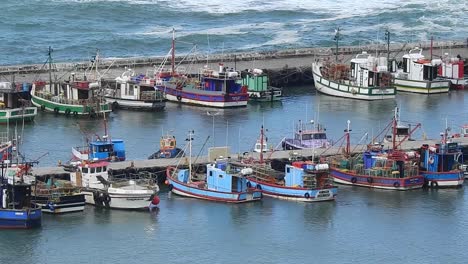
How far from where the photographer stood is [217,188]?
63969 mm

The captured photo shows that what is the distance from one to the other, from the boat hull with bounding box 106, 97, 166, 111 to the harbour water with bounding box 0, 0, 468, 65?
51.4 feet

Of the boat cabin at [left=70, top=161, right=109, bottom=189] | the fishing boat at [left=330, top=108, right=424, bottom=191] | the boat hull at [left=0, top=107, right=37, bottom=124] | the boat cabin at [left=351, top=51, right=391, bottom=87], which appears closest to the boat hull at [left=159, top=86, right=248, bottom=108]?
the boat cabin at [left=351, top=51, right=391, bottom=87]

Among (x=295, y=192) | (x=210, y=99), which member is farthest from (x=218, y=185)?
(x=210, y=99)

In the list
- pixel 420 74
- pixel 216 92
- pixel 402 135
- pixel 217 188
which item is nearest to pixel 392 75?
pixel 420 74

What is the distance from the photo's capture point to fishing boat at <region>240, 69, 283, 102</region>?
284 ft

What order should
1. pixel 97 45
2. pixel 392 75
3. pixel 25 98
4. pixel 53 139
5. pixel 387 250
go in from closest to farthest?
pixel 387 250, pixel 53 139, pixel 25 98, pixel 392 75, pixel 97 45

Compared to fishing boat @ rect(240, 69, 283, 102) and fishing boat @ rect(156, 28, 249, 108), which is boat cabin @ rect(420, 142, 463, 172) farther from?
fishing boat @ rect(240, 69, 283, 102)

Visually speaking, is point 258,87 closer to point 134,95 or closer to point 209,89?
point 209,89

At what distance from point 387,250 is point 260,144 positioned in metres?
11.0

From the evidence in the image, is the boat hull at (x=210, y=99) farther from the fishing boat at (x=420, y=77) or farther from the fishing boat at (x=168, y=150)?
the fishing boat at (x=168, y=150)

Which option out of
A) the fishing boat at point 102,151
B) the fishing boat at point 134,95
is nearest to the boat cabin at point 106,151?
the fishing boat at point 102,151

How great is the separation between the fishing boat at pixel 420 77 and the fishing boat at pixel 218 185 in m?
27.0

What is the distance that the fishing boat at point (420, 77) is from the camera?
89.6m

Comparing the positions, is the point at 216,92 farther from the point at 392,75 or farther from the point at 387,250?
the point at 387,250
